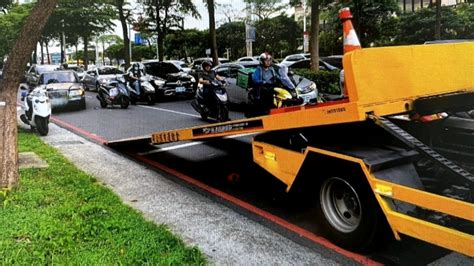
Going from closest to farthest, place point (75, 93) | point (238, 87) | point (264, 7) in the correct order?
point (238, 87), point (75, 93), point (264, 7)

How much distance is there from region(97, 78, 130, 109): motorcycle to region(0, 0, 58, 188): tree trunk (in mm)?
10648

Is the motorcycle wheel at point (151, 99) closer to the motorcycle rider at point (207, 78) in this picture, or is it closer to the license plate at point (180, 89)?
the license plate at point (180, 89)

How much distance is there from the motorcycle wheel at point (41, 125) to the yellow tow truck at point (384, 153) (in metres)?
7.50

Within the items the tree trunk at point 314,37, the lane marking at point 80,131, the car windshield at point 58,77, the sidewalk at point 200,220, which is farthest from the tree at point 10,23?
the sidewalk at point 200,220

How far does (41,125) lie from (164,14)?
19.8m

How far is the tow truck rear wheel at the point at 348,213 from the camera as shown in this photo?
394 centimetres

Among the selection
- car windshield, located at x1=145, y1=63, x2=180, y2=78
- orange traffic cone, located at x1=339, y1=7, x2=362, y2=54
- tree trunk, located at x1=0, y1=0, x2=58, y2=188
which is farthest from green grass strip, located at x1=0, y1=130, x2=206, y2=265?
car windshield, located at x1=145, y1=63, x2=180, y2=78

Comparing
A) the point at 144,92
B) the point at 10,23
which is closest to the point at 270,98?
the point at 144,92

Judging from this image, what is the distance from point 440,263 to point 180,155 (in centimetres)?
534

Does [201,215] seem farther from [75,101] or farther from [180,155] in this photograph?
[75,101]

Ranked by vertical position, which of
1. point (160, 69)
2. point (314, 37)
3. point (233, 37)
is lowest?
point (160, 69)

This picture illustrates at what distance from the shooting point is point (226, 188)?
637 centimetres

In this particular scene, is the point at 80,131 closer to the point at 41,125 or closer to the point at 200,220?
the point at 41,125

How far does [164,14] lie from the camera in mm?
29266
